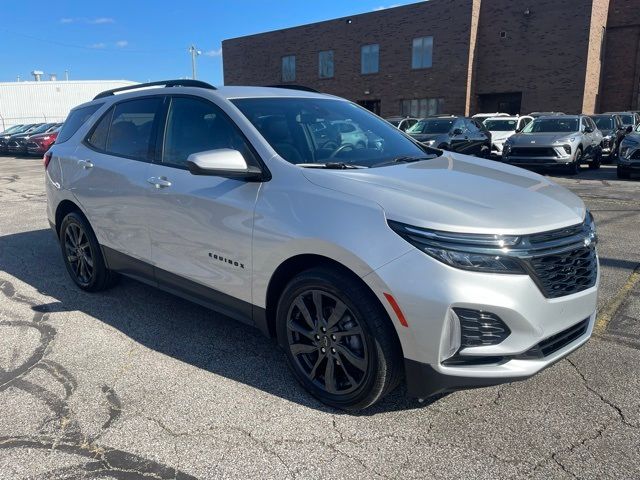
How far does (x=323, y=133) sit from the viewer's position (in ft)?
11.8

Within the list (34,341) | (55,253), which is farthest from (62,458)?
(55,253)

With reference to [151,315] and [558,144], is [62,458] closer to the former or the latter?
[151,315]

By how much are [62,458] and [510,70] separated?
31.9 m

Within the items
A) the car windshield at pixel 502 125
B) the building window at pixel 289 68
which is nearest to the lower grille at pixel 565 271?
the car windshield at pixel 502 125

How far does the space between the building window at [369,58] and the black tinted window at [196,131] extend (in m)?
32.4

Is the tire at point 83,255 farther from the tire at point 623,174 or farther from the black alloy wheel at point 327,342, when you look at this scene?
the tire at point 623,174

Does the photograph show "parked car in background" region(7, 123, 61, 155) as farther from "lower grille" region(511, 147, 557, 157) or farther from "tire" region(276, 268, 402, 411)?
"tire" region(276, 268, 402, 411)

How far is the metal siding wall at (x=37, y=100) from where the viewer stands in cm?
5116

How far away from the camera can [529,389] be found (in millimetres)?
3123

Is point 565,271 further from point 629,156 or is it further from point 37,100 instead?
point 37,100

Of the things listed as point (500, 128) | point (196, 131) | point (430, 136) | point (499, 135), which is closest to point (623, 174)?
point (430, 136)

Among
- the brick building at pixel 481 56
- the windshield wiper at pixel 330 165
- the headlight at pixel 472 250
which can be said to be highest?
the brick building at pixel 481 56

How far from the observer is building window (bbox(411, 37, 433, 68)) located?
31328 millimetres

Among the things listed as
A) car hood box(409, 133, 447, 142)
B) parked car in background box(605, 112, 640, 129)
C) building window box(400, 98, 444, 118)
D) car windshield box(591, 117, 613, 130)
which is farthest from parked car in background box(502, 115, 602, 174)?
building window box(400, 98, 444, 118)
